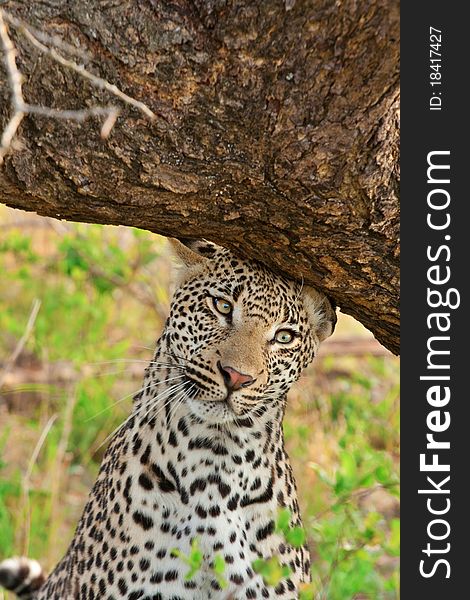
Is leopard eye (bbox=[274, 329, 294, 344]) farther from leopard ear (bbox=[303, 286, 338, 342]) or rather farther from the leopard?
leopard ear (bbox=[303, 286, 338, 342])

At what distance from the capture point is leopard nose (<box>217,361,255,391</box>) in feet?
16.8

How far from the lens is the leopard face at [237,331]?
5.21 meters

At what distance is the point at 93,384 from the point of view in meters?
9.03

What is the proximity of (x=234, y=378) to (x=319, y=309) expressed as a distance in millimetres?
676

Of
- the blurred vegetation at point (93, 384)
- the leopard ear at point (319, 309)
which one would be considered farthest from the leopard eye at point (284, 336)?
the blurred vegetation at point (93, 384)

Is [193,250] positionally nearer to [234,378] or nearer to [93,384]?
[234,378]

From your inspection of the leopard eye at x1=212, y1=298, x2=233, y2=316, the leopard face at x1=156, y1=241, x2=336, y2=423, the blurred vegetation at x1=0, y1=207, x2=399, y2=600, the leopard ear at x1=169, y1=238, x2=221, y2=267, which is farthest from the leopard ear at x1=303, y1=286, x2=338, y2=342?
the blurred vegetation at x1=0, y1=207, x2=399, y2=600

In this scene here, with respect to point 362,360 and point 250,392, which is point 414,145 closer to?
point 250,392

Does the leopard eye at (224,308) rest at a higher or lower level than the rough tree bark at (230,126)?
lower

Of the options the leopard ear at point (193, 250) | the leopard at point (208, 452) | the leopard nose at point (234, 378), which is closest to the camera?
the leopard nose at point (234, 378)

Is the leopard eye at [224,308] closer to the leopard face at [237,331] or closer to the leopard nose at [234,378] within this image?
the leopard face at [237,331]

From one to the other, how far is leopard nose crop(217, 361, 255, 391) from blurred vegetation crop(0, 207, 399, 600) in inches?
111

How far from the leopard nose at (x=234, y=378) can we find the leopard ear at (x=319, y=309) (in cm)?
57

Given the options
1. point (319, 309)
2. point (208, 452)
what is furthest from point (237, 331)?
point (208, 452)
